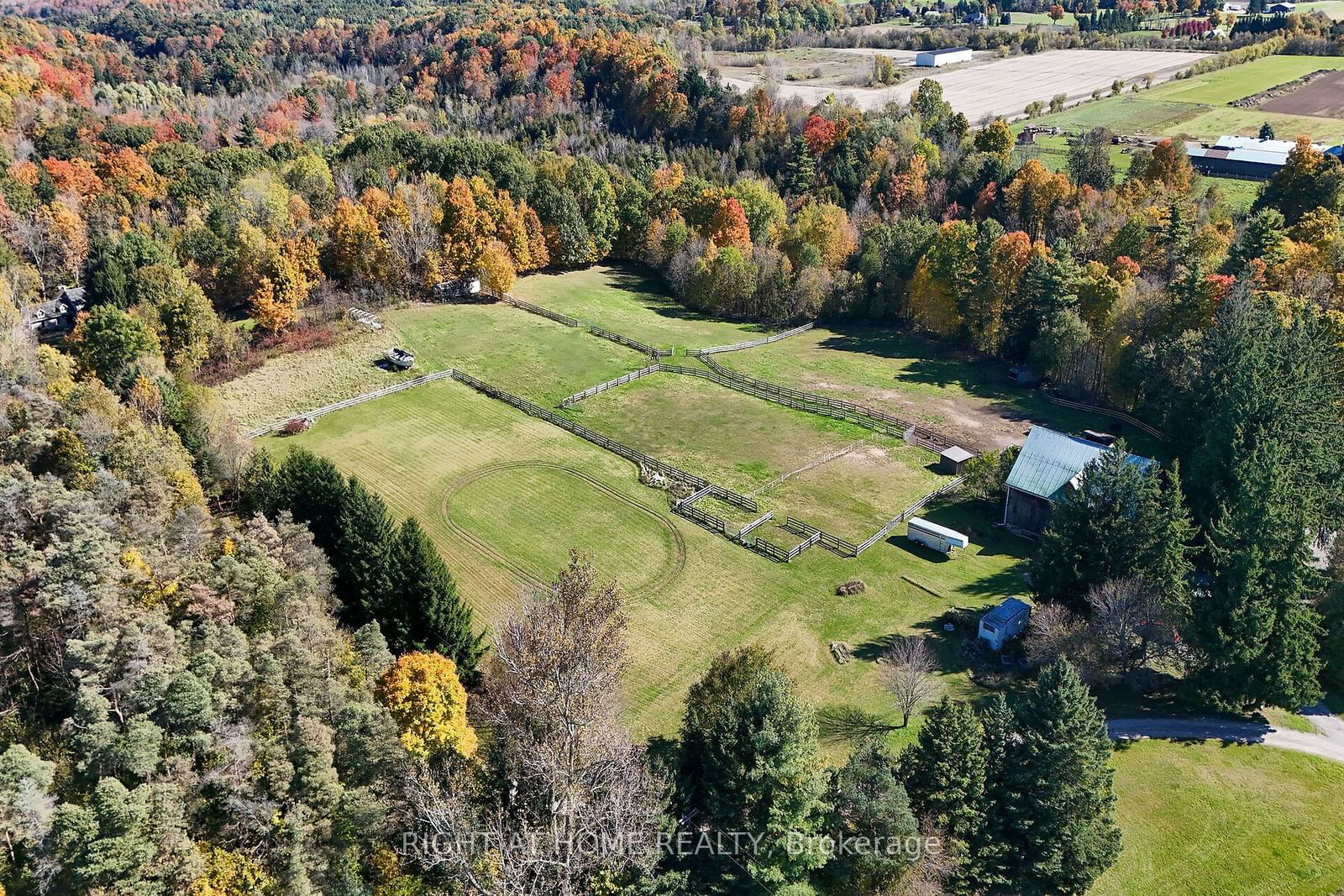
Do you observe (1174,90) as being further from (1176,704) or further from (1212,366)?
(1176,704)

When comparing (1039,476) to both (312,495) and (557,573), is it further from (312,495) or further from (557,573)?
(312,495)

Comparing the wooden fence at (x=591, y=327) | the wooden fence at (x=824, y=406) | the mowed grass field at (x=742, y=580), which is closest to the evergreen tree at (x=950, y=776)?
the mowed grass field at (x=742, y=580)

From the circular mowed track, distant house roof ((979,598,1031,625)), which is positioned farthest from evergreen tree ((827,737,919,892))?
the circular mowed track

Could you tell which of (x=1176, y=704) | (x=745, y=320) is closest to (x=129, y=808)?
(x=1176, y=704)

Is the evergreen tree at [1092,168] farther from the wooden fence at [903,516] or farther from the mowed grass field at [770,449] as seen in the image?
the wooden fence at [903,516]

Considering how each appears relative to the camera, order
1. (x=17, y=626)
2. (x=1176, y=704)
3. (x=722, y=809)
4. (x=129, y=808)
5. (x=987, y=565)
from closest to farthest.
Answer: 1. (x=129, y=808)
2. (x=722, y=809)
3. (x=17, y=626)
4. (x=1176, y=704)
5. (x=987, y=565)

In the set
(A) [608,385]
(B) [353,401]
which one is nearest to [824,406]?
(A) [608,385]
